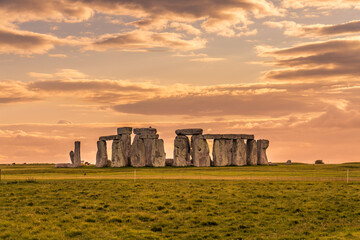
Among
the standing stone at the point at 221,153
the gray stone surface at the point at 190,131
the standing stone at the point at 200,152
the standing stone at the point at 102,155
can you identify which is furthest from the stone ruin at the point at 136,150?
the standing stone at the point at 221,153

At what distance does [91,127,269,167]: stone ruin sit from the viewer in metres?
73.1

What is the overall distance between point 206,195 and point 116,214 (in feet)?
27.0

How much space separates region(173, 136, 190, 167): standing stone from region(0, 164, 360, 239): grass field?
→ 3343cm

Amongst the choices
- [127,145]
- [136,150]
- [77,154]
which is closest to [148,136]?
[136,150]

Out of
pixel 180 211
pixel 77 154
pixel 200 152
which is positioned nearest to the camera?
pixel 180 211

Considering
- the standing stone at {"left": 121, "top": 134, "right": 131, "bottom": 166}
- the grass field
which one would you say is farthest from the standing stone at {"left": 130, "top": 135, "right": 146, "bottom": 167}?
the grass field

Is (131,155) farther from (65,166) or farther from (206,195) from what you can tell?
(206,195)

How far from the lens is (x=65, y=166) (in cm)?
8000

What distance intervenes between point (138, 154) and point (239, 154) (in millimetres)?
16600

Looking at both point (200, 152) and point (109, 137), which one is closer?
point (200, 152)

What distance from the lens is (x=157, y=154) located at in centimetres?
7244

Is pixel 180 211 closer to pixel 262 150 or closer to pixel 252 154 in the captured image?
pixel 252 154

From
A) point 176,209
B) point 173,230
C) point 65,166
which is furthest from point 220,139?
point 173,230

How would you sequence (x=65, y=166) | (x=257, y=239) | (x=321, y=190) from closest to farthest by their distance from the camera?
(x=257, y=239)
(x=321, y=190)
(x=65, y=166)
